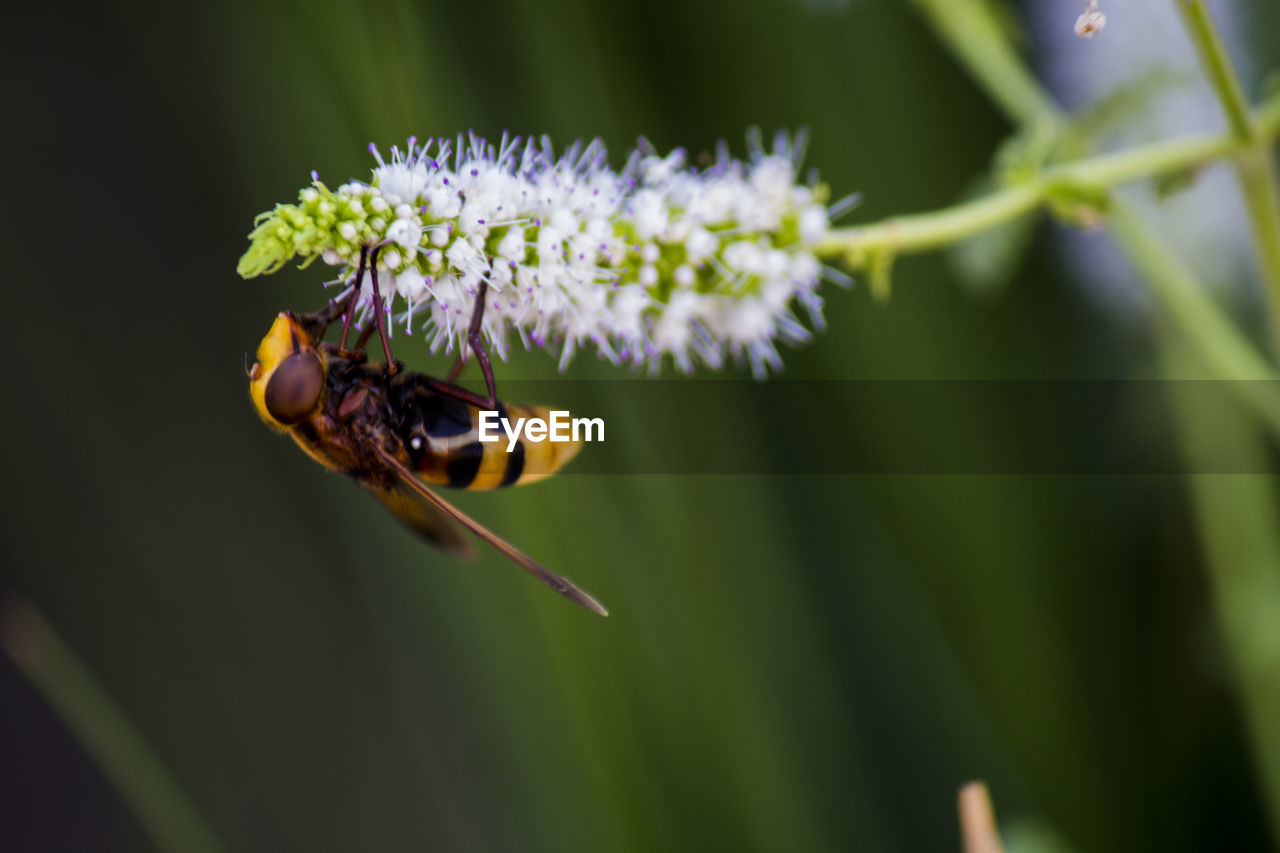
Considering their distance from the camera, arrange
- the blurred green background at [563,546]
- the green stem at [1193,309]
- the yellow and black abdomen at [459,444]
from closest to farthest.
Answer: the yellow and black abdomen at [459,444], the green stem at [1193,309], the blurred green background at [563,546]

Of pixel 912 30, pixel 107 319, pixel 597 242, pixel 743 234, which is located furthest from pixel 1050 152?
pixel 107 319

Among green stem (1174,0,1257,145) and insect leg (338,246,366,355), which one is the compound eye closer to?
insect leg (338,246,366,355)

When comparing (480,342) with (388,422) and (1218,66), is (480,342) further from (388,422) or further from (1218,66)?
(1218,66)

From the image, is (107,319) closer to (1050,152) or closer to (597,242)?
(597,242)

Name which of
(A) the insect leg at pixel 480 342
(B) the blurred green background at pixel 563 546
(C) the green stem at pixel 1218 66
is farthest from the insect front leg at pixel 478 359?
(C) the green stem at pixel 1218 66

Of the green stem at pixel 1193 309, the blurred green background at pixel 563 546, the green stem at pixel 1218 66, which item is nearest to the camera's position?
the green stem at pixel 1218 66

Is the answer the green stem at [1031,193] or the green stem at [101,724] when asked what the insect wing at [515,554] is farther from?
the green stem at [101,724]
